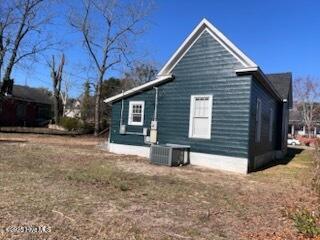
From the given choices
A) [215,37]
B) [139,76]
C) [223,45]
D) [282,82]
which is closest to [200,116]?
[223,45]

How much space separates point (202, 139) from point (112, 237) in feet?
30.3

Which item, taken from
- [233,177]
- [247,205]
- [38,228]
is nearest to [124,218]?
[38,228]

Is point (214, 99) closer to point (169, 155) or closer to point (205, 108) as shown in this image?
point (205, 108)

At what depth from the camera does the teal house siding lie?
42.2ft

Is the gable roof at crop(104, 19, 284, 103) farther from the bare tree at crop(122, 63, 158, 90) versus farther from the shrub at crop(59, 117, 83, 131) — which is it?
the bare tree at crop(122, 63, 158, 90)

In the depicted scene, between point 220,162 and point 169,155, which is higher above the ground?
point 169,155

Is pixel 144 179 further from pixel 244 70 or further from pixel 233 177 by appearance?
pixel 244 70

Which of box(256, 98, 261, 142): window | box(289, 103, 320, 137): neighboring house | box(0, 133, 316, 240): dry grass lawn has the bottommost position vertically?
box(0, 133, 316, 240): dry grass lawn

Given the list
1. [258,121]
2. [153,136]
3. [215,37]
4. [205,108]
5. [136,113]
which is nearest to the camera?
[215,37]

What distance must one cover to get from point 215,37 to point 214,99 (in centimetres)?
236

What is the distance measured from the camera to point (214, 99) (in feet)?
44.5

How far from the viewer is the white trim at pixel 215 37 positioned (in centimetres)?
1281

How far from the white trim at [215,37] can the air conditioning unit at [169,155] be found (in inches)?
136

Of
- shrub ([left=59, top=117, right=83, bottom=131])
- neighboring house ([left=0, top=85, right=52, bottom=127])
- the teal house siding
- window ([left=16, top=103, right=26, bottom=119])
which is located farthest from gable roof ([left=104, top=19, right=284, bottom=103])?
window ([left=16, top=103, right=26, bottom=119])
